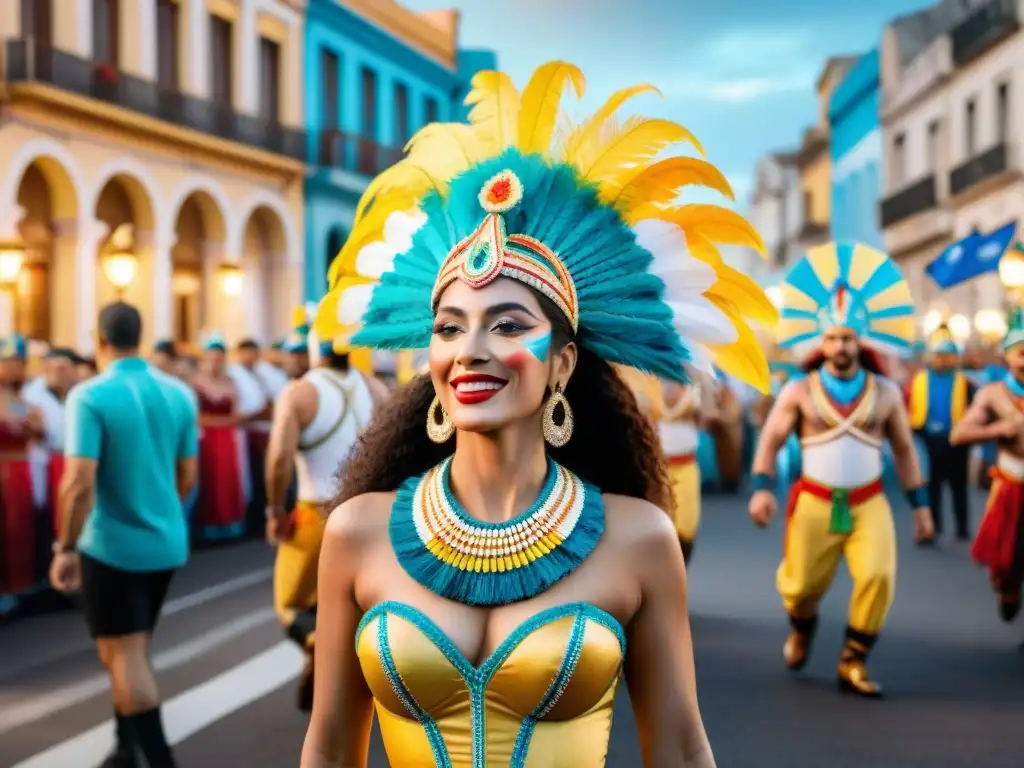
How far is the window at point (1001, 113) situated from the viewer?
3209 cm

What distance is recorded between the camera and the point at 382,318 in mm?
3250

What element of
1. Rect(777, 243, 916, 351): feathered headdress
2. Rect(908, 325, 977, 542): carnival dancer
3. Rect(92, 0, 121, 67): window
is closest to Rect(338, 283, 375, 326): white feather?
Rect(777, 243, 916, 351): feathered headdress

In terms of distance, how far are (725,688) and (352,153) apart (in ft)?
88.1

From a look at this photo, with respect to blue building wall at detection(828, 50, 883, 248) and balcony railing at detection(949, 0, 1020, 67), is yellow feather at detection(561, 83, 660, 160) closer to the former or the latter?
balcony railing at detection(949, 0, 1020, 67)

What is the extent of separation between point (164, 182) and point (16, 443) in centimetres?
1604

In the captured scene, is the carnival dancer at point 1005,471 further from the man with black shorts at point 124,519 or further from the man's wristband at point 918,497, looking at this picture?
the man with black shorts at point 124,519

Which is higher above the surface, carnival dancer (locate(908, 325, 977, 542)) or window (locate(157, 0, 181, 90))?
window (locate(157, 0, 181, 90))

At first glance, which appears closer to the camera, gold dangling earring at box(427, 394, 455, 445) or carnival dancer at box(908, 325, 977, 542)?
gold dangling earring at box(427, 394, 455, 445)

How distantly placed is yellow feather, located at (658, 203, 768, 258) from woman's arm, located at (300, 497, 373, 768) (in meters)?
0.93

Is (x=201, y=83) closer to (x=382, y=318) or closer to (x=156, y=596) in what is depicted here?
(x=156, y=596)

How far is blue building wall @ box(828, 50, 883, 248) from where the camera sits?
146 feet

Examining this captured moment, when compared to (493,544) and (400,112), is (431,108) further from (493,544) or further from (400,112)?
(493,544)

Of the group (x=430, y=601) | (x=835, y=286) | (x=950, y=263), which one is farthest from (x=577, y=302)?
(x=950, y=263)

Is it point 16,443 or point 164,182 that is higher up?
point 164,182
